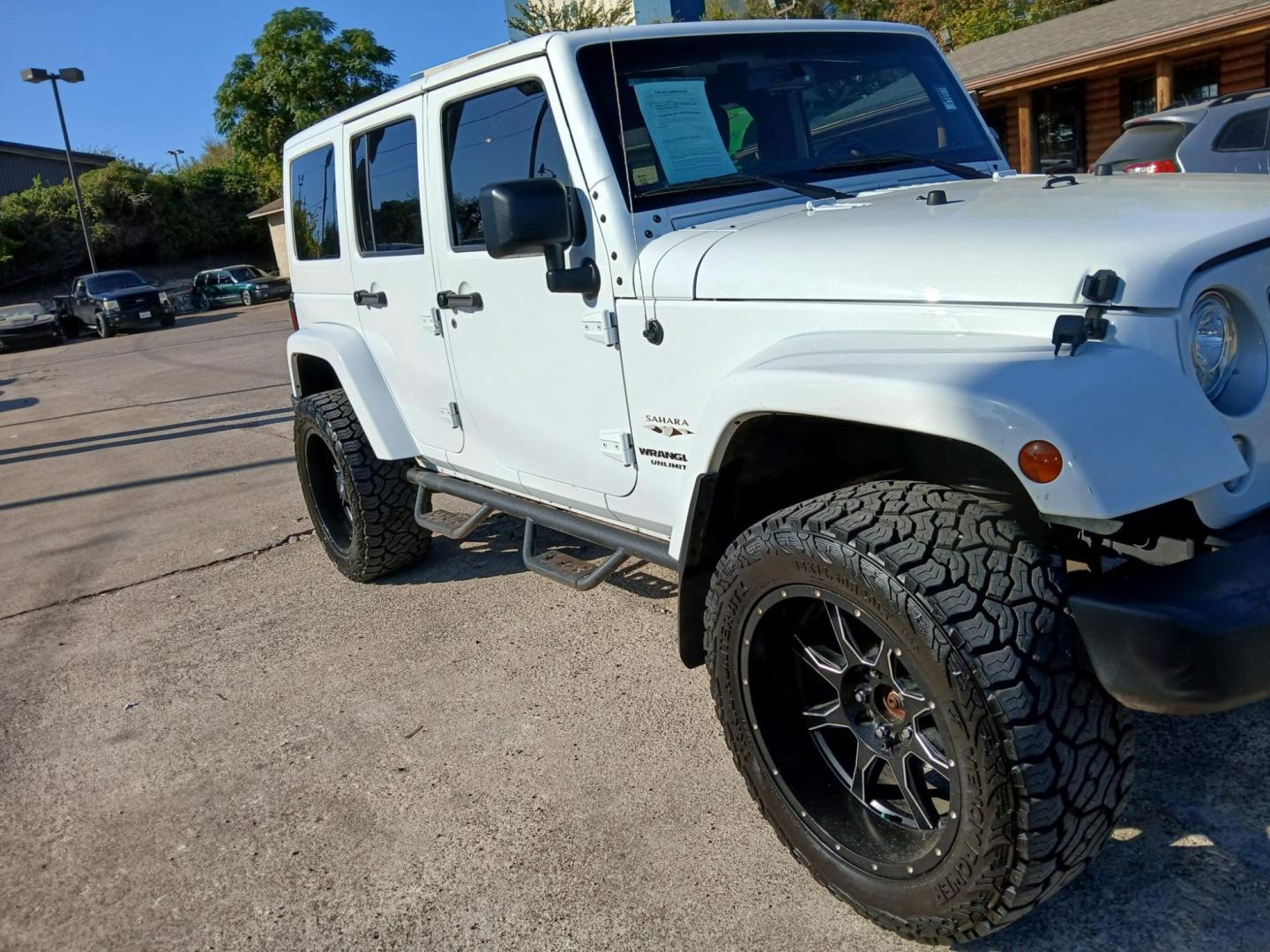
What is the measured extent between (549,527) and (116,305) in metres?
26.4

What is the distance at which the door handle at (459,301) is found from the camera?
364cm

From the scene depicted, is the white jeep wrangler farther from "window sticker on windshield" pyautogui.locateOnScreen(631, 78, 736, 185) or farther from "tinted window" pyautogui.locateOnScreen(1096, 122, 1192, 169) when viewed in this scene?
"tinted window" pyautogui.locateOnScreen(1096, 122, 1192, 169)

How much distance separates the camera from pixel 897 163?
3352 millimetres

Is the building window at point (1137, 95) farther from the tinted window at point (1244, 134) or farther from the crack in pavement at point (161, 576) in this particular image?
the crack in pavement at point (161, 576)

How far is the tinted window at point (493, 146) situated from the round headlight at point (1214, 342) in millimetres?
1761

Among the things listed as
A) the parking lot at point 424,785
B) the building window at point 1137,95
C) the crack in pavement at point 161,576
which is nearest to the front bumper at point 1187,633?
the parking lot at point 424,785

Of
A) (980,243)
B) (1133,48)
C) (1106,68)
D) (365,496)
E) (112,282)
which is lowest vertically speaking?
(365,496)

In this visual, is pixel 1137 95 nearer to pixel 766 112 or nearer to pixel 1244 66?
pixel 1244 66

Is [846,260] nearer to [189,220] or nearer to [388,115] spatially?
[388,115]

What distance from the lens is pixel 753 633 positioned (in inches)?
98.0

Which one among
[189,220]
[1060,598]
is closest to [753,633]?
[1060,598]

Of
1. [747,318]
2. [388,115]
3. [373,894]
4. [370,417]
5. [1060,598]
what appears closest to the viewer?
[1060,598]

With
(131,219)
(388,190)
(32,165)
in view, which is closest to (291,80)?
(131,219)

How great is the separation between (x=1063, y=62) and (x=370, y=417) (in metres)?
14.5
